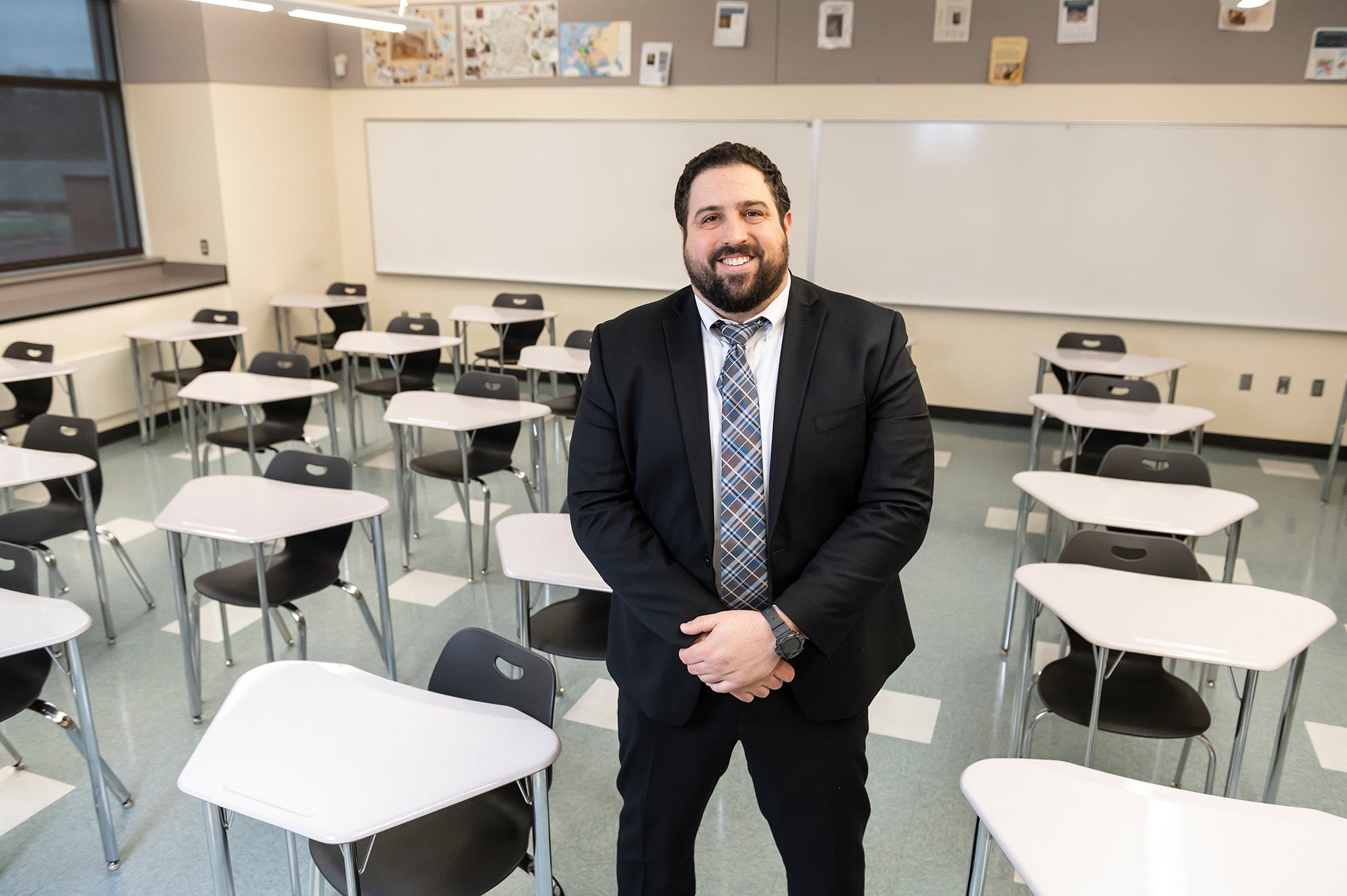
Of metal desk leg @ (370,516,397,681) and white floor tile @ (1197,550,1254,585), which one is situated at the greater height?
metal desk leg @ (370,516,397,681)

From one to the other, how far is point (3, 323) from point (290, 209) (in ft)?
7.81

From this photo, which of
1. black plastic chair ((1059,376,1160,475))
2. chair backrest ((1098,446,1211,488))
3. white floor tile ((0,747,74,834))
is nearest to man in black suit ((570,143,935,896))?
white floor tile ((0,747,74,834))

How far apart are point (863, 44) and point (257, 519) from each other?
493 centimetres

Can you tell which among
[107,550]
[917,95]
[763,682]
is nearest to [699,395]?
[763,682]

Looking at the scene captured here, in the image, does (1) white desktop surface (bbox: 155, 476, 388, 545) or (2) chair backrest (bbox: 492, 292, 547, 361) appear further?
(2) chair backrest (bbox: 492, 292, 547, 361)

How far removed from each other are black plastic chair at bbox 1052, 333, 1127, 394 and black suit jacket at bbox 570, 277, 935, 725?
4313mm

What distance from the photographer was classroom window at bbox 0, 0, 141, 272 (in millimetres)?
5773

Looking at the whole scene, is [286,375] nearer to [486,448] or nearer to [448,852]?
[486,448]

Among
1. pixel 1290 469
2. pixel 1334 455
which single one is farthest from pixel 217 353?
pixel 1290 469

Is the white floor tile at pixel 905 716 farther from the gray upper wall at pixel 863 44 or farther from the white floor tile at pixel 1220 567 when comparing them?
the gray upper wall at pixel 863 44

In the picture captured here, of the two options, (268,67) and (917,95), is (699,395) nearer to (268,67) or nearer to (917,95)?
(917,95)

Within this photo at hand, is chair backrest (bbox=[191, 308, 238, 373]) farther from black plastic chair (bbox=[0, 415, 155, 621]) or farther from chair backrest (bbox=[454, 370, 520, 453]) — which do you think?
chair backrest (bbox=[454, 370, 520, 453])

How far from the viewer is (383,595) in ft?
9.36

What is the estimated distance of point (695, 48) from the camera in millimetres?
6238
